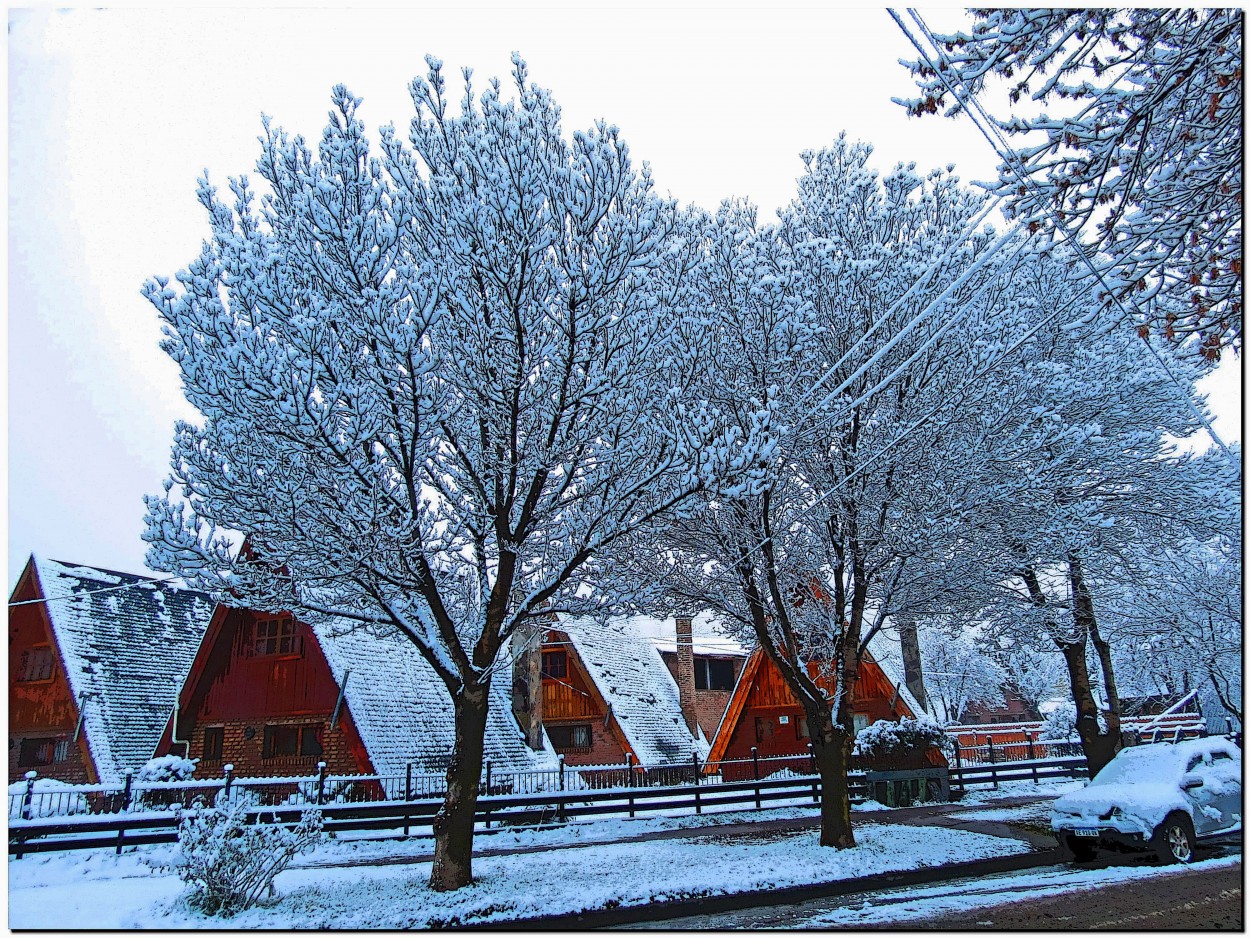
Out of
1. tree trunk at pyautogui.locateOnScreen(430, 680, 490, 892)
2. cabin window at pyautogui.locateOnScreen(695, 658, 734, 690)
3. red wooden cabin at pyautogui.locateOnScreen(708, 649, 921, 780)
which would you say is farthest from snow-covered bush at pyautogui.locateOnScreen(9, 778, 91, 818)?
cabin window at pyautogui.locateOnScreen(695, 658, 734, 690)

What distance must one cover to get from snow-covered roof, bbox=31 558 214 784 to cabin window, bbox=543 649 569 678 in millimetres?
10492

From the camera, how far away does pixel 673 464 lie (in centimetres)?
868

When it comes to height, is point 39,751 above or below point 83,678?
below

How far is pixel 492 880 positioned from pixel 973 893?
5421mm

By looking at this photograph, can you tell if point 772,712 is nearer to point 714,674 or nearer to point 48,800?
point 714,674

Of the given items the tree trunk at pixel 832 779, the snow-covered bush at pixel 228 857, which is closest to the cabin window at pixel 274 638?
the snow-covered bush at pixel 228 857

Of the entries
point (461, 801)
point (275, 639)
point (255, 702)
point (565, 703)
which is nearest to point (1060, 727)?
point (565, 703)

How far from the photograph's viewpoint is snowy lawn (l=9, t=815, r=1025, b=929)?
307 inches

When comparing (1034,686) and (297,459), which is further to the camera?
(1034,686)

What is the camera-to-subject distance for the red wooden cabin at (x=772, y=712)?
23375mm

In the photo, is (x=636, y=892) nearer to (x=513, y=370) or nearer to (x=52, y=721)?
(x=513, y=370)

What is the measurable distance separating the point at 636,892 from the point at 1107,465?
1170cm

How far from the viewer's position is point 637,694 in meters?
26.1

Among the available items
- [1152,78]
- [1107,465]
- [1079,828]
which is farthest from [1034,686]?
[1152,78]
